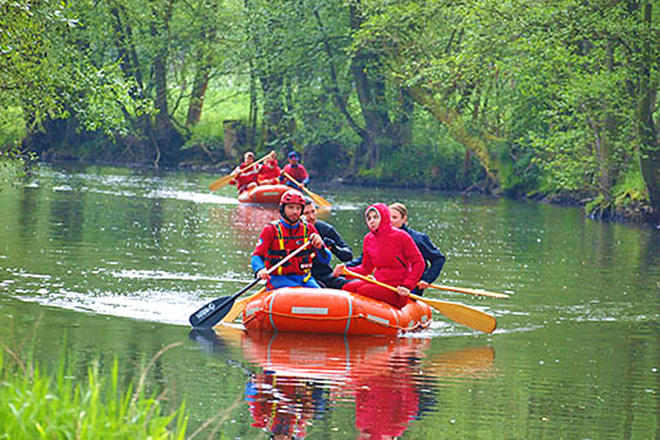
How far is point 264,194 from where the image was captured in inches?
1116

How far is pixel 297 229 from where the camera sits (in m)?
11.4

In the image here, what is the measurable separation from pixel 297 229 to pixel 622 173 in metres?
19.8

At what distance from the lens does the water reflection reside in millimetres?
7578

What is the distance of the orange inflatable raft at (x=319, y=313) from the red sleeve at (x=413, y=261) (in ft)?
1.29

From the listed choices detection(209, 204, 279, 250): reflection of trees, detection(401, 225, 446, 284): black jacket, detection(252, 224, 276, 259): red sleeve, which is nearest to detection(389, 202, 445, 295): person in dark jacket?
detection(401, 225, 446, 284): black jacket

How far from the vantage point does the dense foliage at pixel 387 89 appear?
23.6 meters

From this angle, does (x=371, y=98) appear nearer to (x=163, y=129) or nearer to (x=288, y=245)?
(x=163, y=129)

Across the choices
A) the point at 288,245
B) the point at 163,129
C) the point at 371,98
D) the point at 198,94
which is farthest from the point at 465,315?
the point at 198,94

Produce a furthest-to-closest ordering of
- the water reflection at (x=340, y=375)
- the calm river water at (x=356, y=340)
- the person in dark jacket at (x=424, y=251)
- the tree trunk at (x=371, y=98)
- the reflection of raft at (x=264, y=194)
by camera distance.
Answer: the tree trunk at (x=371, y=98) < the reflection of raft at (x=264, y=194) < the person in dark jacket at (x=424, y=251) < the calm river water at (x=356, y=340) < the water reflection at (x=340, y=375)

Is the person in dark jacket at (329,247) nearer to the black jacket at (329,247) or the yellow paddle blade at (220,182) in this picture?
the black jacket at (329,247)

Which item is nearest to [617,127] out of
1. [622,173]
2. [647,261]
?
[622,173]

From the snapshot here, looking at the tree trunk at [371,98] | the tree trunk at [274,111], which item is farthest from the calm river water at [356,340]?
the tree trunk at [274,111]

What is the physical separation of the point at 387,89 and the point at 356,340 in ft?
96.6

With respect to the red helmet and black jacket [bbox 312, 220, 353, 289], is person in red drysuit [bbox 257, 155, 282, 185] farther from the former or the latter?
the red helmet
